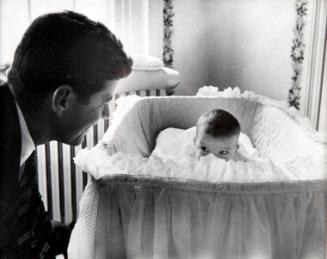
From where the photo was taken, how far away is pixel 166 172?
0.80m

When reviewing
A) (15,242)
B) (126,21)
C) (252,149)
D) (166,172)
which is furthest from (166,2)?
(15,242)

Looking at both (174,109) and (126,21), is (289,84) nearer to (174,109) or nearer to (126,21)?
(174,109)

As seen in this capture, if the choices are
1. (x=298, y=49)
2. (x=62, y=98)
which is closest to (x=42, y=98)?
(x=62, y=98)

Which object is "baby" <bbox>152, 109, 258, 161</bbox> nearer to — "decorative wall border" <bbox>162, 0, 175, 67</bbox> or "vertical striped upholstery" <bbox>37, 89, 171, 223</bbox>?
"vertical striped upholstery" <bbox>37, 89, 171, 223</bbox>

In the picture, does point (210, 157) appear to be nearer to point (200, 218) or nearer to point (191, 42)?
point (200, 218)

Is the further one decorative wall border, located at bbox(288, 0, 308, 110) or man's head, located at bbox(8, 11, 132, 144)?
decorative wall border, located at bbox(288, 0, 308, 110)

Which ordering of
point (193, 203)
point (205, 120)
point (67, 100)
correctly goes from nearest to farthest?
point (67, 100)
point (193, 203)
point (205, 120)

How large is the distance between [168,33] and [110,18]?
13.9 inches

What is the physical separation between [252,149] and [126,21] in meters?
0.72

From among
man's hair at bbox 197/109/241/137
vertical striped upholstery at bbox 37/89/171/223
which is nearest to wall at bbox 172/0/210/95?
vertical striped upholstery at bbox 37/89/171/223

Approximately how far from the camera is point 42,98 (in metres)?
0.65

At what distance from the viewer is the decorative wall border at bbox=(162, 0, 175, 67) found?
188 centimetres

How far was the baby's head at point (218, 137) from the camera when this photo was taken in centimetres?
121

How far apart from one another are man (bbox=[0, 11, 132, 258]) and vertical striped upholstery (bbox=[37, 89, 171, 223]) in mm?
817
